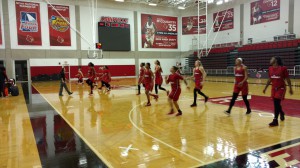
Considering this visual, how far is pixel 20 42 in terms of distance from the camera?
25859 mm

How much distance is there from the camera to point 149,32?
108ft

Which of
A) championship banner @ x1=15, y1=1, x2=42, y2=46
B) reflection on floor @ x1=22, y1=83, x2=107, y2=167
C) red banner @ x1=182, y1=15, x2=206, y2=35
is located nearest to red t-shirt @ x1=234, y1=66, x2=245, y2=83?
reflection on floor @ x1=22, y1=83, x2=107, y2=167

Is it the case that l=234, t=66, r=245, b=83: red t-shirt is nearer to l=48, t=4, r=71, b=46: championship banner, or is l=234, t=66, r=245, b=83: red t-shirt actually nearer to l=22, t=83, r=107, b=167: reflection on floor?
l=22, t=83, r=107, b=167: reflection on floor

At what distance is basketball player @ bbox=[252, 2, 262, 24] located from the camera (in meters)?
26.6

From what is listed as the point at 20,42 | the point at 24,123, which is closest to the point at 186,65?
the point at 20,42

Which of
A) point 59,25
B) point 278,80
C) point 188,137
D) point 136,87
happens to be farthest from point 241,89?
point 59,25

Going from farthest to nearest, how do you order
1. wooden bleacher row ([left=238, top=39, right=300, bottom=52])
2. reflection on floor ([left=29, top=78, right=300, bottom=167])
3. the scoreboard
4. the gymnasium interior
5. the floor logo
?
the scoreboard → wooden bleacher row ([left=238, top=39, right=300, bottom=52]) → the gymnasium interior → reflection on floor ([left=29, top=78, right=300, bottom=167]) → the floor logo

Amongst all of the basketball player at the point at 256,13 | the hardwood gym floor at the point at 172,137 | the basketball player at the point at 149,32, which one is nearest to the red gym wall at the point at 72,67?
the basketball player at the point at 149,32

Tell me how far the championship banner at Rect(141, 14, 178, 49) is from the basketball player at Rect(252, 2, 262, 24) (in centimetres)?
1104

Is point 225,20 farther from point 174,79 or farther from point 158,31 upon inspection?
point 174,79

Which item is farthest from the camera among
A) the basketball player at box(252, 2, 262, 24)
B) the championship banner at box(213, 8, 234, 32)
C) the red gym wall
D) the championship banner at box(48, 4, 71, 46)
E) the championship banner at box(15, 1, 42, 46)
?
the championship banner at box(213, 8, 234, 32)

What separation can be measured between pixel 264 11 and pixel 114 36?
17.2 m

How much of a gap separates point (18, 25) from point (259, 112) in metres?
25.8

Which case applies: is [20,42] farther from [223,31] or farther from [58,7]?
[223,31]
